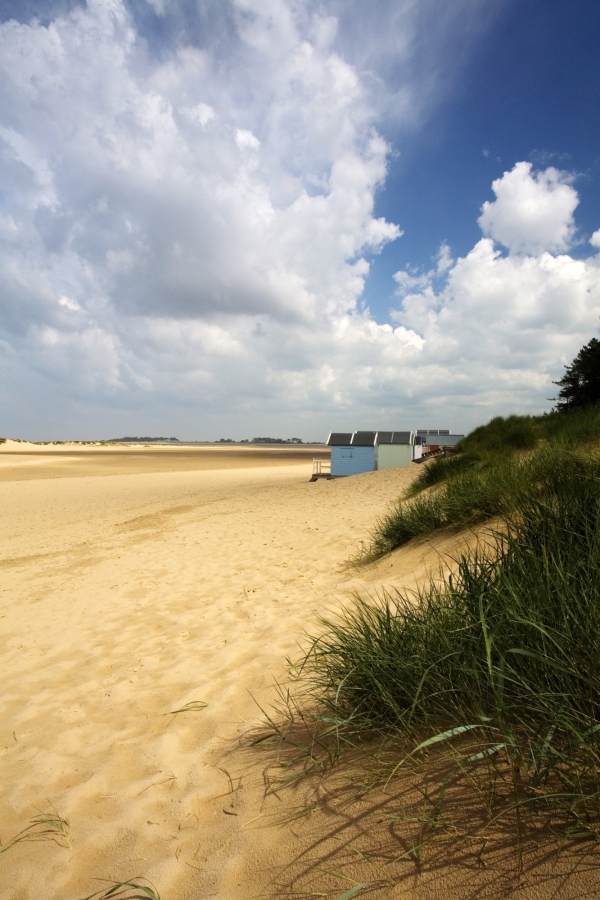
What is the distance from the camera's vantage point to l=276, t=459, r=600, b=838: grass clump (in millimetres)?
1676

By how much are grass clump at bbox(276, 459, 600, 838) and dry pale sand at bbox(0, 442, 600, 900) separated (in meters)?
0.26

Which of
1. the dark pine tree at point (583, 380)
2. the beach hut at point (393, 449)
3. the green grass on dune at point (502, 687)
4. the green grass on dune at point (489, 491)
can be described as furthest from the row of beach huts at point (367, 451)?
the green grass on dune at point (502, 687)

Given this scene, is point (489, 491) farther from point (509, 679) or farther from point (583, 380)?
point (583, 380)

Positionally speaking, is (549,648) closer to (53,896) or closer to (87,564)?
(53,896)

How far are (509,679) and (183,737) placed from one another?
7.25ft

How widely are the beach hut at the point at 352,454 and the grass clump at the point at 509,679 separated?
27147 mm

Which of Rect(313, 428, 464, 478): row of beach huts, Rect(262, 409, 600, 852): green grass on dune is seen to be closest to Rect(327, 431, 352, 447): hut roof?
Rect(313, 428, 464, 478): row of beach huts

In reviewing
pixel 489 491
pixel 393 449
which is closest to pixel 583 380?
pixel 393 449

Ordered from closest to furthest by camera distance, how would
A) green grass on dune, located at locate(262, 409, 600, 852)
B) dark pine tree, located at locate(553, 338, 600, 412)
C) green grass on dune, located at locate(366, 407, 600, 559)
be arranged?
green grass on dune, located at locate(262, 409, 600, 852), green grass on dune, located at locate(366, 407, 600, 559), dark pine tree, located at locate(553, 338, 600, 412)

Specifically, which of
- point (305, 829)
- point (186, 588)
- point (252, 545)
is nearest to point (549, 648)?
point (305, 829)

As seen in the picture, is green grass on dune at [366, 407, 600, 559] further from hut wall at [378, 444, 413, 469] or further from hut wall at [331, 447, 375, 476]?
hut wall at [378, 444, 413, 469]

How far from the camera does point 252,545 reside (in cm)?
966

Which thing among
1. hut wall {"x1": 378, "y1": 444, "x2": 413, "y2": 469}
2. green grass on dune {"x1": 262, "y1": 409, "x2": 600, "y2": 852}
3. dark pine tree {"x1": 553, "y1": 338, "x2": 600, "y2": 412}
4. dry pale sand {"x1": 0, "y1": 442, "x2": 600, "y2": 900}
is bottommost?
dry pale sand {"x1": 0, "y1": 442, "x2": 600, "y2": 900}

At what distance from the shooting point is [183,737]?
3109 millimetres
